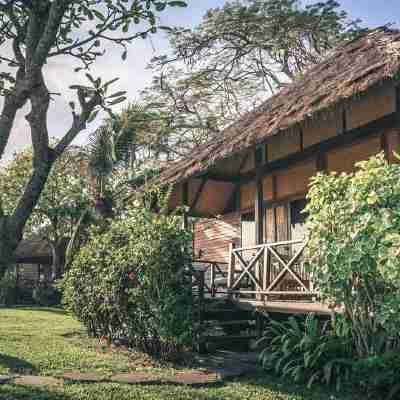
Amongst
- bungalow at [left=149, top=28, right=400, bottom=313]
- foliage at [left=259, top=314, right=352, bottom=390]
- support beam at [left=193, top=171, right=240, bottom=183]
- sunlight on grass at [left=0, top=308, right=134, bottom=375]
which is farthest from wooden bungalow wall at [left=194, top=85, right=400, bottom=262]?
sunlight on grass at [left=0, top=308, right=134, bottom=375]

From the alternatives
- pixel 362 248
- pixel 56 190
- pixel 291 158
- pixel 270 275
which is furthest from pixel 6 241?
pixel 56 190

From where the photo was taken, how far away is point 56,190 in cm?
2797

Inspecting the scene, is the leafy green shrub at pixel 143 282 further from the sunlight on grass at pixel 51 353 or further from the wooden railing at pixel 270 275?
the wooden railing at pixel 270 275

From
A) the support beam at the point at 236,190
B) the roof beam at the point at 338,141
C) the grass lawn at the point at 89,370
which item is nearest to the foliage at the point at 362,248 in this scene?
the grass lawn at the point at 89,370

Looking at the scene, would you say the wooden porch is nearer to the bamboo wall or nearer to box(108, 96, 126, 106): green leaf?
box(108, 96, 126, 106): green leaf

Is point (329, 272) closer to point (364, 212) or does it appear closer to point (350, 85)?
point (364, 212)

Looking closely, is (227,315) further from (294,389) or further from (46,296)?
(46,296)

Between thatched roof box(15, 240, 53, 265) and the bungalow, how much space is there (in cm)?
1800

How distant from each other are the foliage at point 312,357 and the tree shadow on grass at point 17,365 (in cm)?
297

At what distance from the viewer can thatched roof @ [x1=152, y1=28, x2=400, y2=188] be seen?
6.82 metres

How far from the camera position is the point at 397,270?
498cm

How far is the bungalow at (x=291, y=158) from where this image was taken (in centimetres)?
743

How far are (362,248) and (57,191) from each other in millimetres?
24285

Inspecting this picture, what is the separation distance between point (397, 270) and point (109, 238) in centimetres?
548
